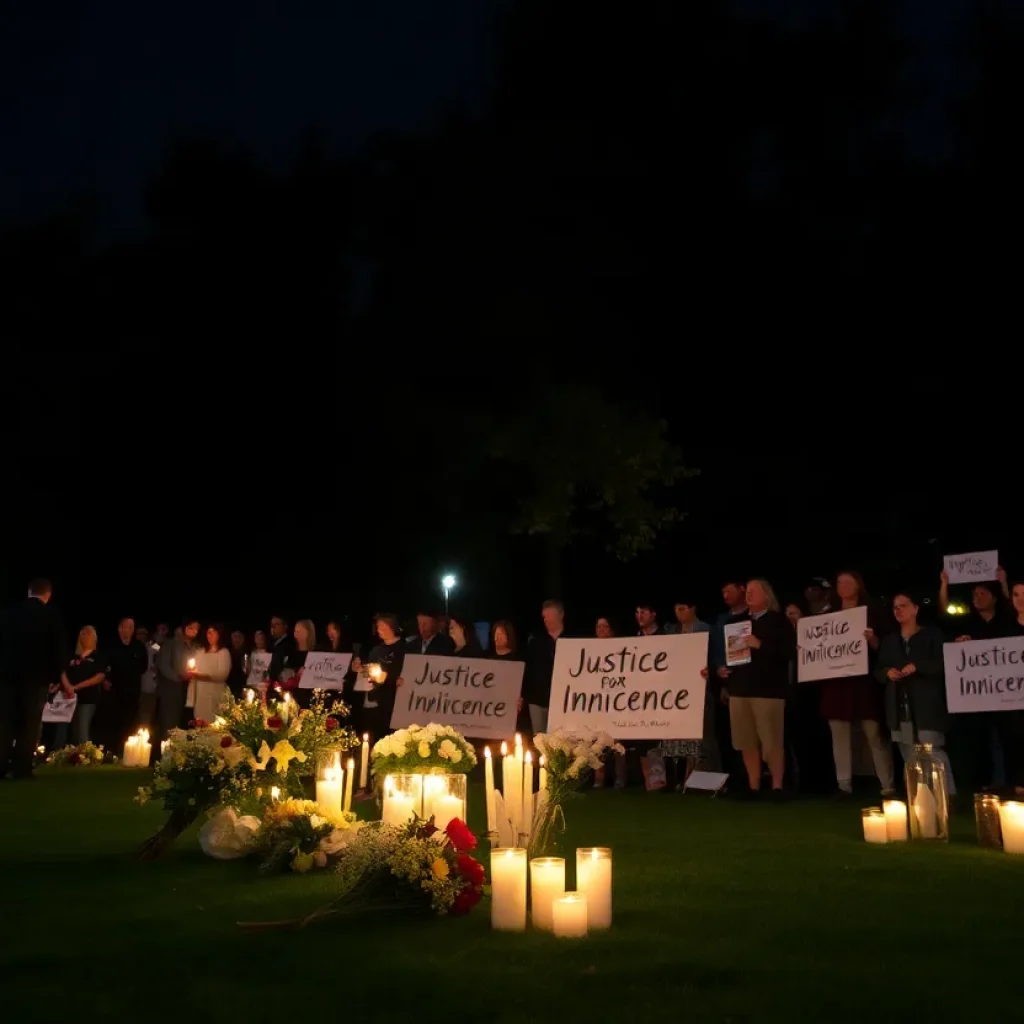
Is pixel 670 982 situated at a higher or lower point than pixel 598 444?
lower

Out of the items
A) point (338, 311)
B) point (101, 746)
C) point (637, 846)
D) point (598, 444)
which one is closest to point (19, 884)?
point (637, 846)

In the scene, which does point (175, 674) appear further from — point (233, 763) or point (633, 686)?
point (233, 763)

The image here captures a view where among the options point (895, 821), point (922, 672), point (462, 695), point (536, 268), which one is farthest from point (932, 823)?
point (536, 268)

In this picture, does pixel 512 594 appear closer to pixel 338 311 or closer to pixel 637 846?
pixel 338 311

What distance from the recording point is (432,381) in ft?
99.2

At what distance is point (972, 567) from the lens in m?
14.1

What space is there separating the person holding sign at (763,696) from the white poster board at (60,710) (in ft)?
37.0

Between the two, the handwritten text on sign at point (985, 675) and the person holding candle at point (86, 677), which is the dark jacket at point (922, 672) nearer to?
the handwritten text on sign at point (985, 675)

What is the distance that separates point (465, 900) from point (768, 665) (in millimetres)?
6843

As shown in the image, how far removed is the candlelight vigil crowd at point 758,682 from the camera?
473 inches

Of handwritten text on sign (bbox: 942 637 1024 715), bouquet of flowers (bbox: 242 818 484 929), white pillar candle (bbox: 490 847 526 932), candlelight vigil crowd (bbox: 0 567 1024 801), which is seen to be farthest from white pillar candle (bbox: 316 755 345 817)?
handwritten text on sign (bbox: 942 637 1024 715)

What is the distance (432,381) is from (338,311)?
5.93 metres

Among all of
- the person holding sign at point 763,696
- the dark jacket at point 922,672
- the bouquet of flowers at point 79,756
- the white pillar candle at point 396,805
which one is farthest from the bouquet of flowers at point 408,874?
the bouquet of flowers at point 79,756

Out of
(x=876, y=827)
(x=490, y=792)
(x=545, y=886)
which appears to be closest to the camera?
(x=545, y=886)
